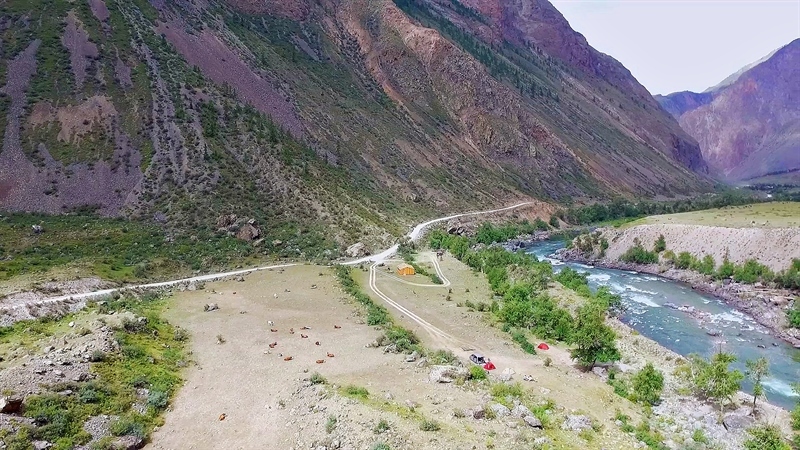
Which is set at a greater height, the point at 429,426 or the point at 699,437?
the point at 429,426

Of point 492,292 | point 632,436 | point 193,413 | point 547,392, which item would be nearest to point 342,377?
point 193,413

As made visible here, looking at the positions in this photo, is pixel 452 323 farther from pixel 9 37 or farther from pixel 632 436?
pixel 9 37

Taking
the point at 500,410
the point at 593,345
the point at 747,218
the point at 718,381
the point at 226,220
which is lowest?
the point at 718,381

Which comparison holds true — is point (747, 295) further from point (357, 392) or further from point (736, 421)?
point (357, 392)

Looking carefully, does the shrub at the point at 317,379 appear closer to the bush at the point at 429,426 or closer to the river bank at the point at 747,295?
the bush at the point at 429,426

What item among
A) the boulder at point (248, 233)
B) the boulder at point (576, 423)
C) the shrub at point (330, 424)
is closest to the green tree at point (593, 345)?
the boulder at point (576, 423)

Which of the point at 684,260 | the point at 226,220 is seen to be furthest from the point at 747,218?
the point at 226,220
